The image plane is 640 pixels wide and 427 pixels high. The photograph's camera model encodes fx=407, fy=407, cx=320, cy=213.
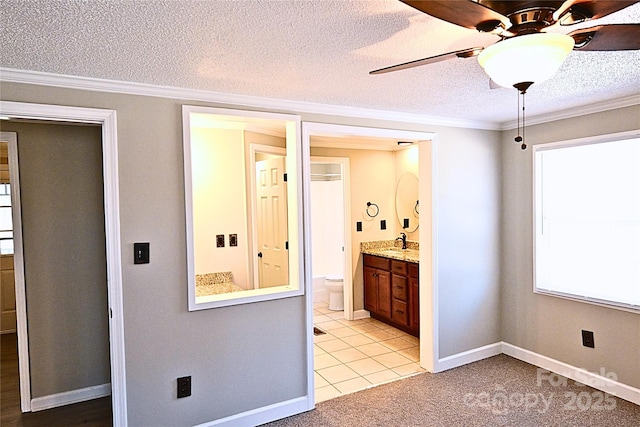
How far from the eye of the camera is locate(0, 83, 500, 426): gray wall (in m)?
2.40

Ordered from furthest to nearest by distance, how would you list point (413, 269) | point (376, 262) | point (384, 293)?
point (376, 262)
point (384, 293)
point (413, 269)

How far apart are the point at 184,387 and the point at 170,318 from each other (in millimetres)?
449

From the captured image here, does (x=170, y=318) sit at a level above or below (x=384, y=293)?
above

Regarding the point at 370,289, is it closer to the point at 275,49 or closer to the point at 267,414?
the point at 267,414

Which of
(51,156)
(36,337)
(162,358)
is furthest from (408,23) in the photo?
(36,337)

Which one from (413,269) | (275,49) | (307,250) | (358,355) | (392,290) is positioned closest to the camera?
(275,49)

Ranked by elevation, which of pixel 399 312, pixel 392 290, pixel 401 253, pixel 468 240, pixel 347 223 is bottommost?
pixel 399 312

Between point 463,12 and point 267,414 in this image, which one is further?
point 267,414

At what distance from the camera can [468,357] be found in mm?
3754

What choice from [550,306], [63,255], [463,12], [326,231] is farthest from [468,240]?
[63,255]

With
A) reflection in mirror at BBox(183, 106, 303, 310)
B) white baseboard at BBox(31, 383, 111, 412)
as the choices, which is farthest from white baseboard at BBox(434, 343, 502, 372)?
white baseboard at BBox(31, 383, 111, 412)

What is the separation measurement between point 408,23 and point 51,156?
9.30 ft

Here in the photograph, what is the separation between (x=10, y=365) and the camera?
12.7ft

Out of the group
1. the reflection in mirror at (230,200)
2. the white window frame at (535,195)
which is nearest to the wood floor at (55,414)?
the reflection in mirror at (230,200)
